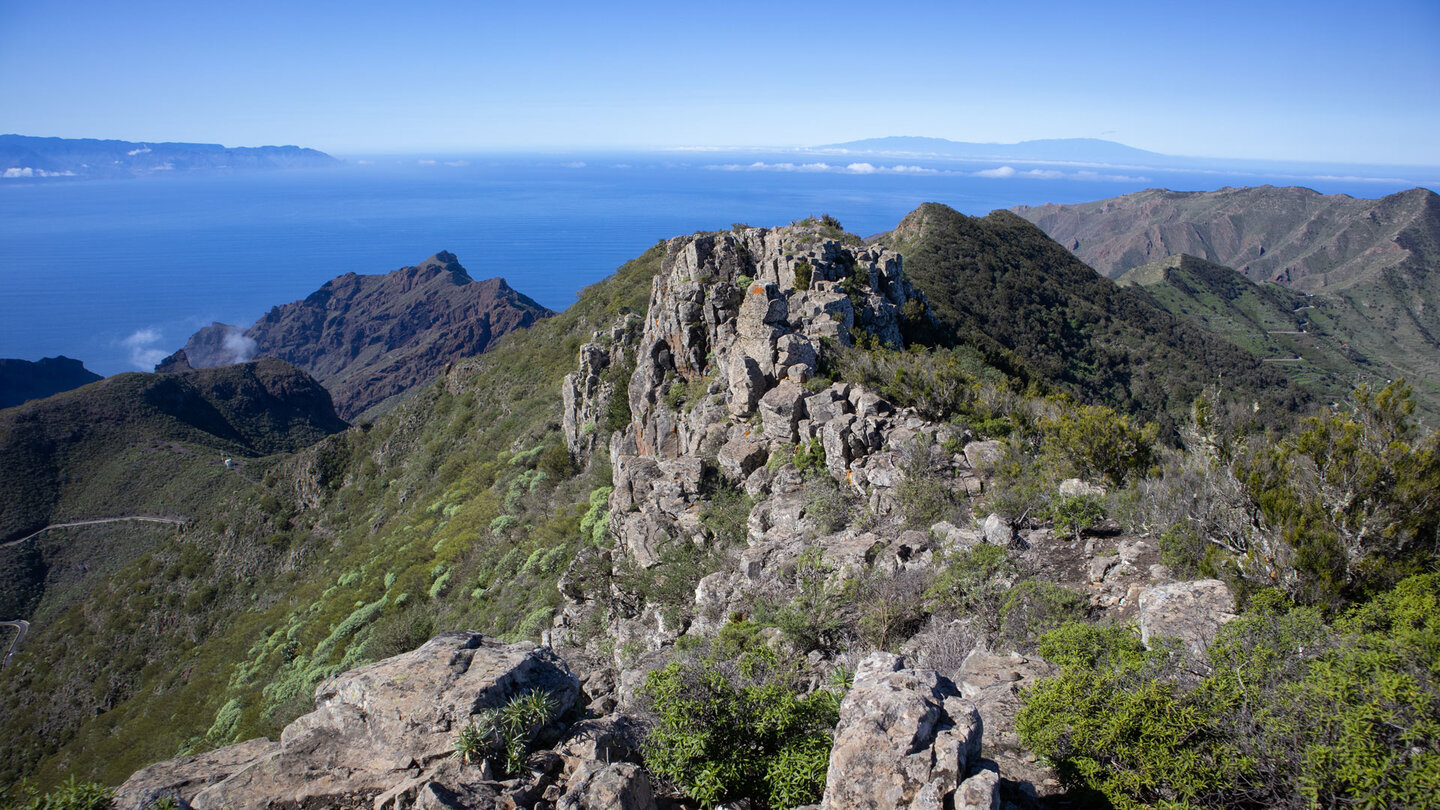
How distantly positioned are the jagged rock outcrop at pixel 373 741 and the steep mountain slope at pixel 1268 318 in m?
81.3

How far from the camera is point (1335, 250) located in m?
144

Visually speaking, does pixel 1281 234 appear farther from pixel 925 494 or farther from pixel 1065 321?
pixel 925 494

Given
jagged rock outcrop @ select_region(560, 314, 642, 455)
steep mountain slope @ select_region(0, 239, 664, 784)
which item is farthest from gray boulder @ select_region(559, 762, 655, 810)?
jagged rock outcrop @ select_region(560, 314, 642, 455)

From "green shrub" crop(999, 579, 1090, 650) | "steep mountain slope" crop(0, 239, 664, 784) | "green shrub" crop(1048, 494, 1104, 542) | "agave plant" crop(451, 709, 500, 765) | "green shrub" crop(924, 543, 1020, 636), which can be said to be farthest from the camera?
"steep mountain slope" crop(0, 239, 664, 784)

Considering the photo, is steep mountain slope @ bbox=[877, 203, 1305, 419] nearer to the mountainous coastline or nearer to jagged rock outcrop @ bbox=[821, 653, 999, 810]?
the mountainous coastline

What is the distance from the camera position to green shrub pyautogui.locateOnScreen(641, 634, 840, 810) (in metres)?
4.39

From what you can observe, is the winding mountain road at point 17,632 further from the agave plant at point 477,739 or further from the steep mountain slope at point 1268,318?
the steep mountain slope at point 1268,318

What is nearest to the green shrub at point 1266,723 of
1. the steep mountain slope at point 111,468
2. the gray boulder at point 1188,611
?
the gray boulder at point 1188,611

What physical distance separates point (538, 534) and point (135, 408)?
75.9 metres

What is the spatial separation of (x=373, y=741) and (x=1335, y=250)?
693 feet

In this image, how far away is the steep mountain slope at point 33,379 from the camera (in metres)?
95.7

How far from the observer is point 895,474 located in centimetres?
997

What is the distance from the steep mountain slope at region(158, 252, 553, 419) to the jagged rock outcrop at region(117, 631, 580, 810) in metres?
94.6

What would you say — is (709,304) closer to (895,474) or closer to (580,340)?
(895,474)
